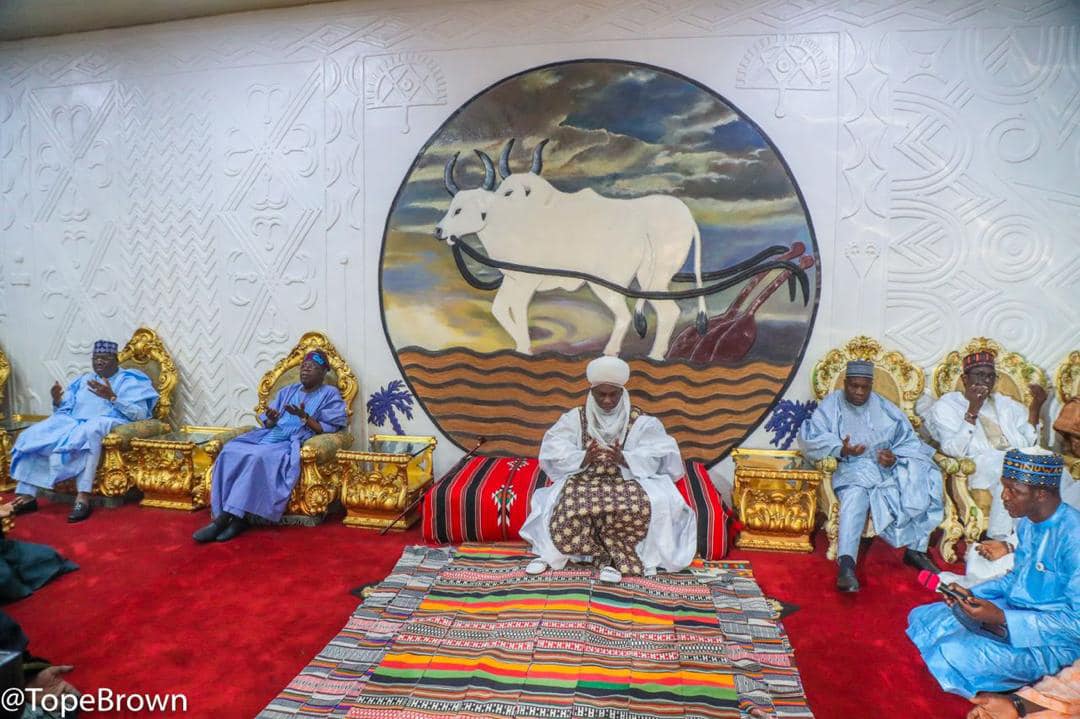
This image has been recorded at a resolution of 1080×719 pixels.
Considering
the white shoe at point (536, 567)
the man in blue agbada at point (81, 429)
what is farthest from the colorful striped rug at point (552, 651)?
the man in blue agbada at point (81, 429)

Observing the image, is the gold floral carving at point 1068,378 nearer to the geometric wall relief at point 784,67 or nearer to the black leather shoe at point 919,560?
the black leather shoe at point 919,560

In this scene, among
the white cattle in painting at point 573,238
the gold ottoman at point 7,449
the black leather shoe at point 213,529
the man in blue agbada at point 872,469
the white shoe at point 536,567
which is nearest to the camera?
the white shoe at point 536,567

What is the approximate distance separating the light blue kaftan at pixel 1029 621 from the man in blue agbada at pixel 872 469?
3.23 ft

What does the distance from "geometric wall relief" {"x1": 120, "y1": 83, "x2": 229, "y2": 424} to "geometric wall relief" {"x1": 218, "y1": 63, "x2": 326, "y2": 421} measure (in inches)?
8.5

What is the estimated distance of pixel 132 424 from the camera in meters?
5.77

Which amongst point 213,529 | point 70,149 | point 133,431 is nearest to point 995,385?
point 213,529

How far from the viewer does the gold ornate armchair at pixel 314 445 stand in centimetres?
523

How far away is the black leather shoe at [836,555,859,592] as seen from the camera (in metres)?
4.02

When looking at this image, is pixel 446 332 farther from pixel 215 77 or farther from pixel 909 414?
pixel 909 414

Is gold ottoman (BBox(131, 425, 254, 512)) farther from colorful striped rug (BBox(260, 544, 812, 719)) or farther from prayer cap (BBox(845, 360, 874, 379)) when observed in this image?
prayer cap (BBox(845, 360, 874, 379))

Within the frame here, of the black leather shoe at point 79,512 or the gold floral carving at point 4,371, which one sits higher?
the gold floral carving at point 4,371

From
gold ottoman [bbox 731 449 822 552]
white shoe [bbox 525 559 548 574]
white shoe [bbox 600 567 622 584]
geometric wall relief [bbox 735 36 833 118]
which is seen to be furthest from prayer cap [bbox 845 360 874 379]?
white shoe [bbox 525 559 548 574]

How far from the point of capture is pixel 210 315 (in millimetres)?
6277

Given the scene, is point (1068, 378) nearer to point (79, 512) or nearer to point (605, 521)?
point (605, 521)
